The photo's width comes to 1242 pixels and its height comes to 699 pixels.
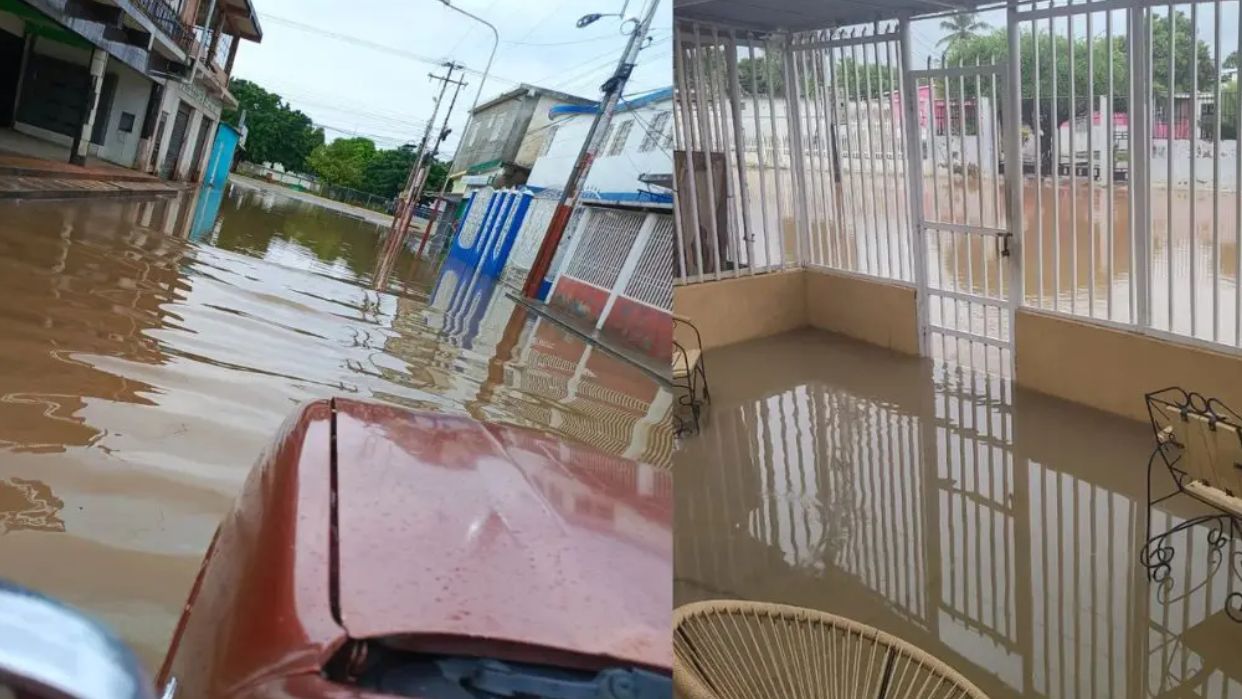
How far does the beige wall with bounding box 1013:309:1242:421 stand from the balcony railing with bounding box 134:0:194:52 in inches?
44.5

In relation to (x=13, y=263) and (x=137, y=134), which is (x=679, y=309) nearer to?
(x=137, y=134)

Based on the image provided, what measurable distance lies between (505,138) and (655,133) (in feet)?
0.58

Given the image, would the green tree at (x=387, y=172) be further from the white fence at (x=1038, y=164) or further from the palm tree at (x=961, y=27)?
the palm tree at (x=961, y=27)

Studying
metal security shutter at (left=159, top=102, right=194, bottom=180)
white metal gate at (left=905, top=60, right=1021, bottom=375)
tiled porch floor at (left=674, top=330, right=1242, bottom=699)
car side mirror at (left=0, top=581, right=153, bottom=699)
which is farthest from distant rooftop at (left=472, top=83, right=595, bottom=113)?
white metal gate at (left=905, top=60, right=1021, bottom=375)

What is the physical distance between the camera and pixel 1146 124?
40.9 inches

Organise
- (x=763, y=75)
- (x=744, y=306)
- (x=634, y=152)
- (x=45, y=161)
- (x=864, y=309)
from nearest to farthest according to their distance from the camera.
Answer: (x=634, y=152), (x=45, y=161), (x=763, y=75), (x=744, y=306), (x=864, y=309)

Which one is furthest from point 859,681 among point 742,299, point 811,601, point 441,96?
point 441,96

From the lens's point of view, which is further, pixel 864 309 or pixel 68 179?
pixel 864 309

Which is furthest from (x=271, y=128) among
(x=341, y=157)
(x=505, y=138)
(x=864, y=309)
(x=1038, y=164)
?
(x=1038, y=164)

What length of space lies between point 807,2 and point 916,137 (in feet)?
1.14

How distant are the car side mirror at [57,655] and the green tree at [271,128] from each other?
17.7 inches

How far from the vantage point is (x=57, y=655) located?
141 millimetres

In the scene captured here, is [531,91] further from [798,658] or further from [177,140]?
[798,658]

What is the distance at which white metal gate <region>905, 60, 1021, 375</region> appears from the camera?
3.55ft
